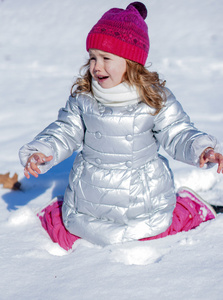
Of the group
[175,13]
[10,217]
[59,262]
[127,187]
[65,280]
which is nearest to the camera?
[65,280]

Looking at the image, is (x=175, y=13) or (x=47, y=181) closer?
(x=47, y=181)

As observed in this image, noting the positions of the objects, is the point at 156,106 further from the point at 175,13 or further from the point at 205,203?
the point at 175,13

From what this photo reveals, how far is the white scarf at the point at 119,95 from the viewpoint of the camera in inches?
83.2

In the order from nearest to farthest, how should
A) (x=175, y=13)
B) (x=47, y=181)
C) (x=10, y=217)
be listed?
1. (x=10, y=217)
2. (x=47, y=181)
3. (x=175, y=13)

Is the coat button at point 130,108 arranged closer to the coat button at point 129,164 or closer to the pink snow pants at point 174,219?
the coat button at point 129,164

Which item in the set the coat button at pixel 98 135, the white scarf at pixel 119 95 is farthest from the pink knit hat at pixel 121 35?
the coat button at pixel 98 135

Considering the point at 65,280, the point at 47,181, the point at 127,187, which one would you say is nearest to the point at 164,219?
the point at 127,187

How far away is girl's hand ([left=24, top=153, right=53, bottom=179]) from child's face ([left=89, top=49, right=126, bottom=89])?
43cm

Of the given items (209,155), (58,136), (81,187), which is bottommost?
(81,187)

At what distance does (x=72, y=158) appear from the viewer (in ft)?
10.7

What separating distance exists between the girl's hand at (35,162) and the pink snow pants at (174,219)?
0.42 meters

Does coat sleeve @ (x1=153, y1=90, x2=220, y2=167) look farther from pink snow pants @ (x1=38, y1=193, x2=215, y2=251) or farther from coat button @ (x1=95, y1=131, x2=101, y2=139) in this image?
pink snow pants @ (x1=38, y1=193, x2=215, y2=251)

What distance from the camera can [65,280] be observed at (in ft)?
6.11

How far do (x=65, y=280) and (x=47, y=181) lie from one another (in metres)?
1.20
